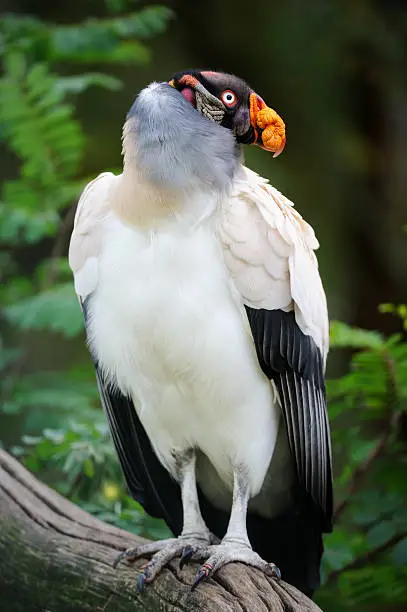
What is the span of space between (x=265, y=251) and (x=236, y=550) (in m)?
0.82

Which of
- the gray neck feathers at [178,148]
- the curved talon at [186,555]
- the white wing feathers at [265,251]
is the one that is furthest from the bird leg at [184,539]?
the gray neck feathers at [178,148]

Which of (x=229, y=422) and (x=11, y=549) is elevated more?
(x=229, y=422)

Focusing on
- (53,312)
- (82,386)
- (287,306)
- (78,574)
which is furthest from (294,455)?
(82,386)

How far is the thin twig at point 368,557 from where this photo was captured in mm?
2998

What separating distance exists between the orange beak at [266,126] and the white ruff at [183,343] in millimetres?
277

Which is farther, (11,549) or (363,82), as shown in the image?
(363,82)

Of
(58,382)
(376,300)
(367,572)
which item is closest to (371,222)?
(376,300)

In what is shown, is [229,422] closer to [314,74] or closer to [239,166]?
[239,166]

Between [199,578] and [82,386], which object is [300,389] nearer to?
[199,578]

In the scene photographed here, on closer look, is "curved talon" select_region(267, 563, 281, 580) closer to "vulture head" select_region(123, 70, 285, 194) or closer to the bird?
the bird

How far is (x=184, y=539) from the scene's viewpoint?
2459 millimetres

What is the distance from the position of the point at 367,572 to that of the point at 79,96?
449 cm

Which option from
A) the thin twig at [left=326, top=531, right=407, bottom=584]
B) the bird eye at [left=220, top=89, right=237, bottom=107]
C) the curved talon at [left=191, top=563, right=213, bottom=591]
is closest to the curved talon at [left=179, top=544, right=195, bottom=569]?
the curved talon at [left=191, top=563, right=213, bottom=591]

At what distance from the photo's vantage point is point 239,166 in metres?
2.31
